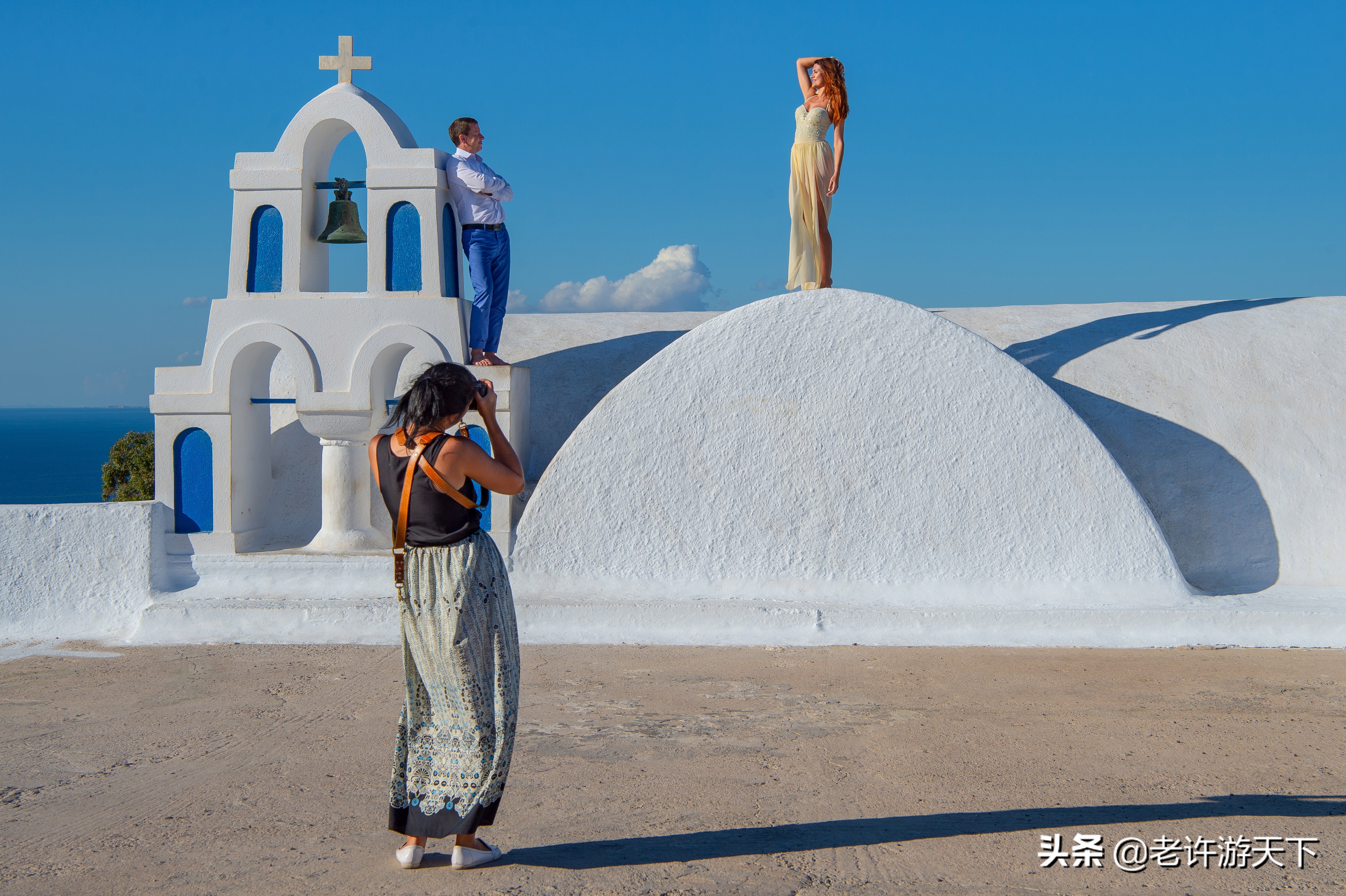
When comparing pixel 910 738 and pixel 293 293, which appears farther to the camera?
pixel 293 293

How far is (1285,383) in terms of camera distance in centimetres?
834

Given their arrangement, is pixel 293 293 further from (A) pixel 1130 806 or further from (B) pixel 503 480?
(A) pixel 1130 806

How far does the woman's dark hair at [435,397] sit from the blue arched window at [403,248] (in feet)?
14.5

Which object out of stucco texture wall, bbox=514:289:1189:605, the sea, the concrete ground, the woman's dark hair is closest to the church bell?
stucco texture wall, bbox=514:289:1189:605

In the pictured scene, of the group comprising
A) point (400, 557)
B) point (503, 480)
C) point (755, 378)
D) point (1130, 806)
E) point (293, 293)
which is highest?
point (293, 293)

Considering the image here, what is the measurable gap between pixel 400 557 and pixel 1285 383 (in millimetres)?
7753

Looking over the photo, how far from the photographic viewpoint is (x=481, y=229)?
7723 mm

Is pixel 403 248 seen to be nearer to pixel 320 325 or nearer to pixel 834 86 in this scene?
pixel 320 325

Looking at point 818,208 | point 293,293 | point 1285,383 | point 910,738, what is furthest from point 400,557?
point 1285,383

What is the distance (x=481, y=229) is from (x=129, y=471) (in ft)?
48.0

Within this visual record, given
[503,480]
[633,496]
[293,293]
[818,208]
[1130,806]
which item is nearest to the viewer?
[503,480]

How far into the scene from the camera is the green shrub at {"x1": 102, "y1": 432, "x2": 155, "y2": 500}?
18.6 metres

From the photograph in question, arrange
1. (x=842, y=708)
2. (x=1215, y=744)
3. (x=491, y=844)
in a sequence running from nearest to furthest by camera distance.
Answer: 1. (x=491, y=844)
2. (x=1215, y=744)
3. (x=842, y=708)

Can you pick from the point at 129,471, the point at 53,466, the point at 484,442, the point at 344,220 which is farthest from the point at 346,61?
the point at 53,466
